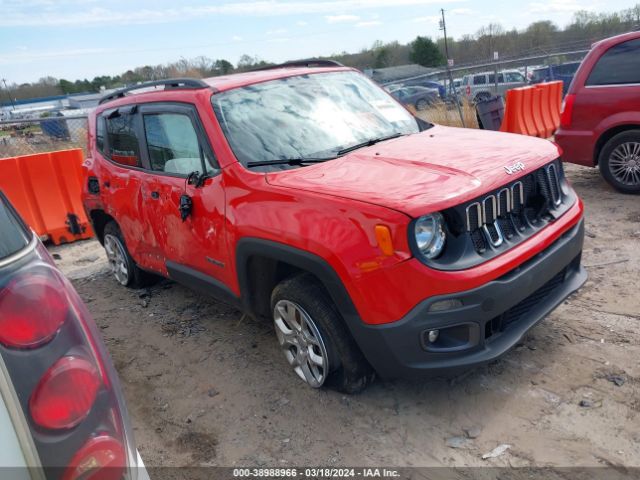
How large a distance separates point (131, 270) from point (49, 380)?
426 centimetres

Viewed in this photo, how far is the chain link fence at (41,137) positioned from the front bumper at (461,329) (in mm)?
11335

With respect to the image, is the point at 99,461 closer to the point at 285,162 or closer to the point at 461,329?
the point at 461,329

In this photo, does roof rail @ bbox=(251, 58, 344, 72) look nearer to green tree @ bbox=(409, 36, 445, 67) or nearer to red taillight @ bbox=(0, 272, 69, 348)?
red taillight @ bbox=(0, 272, 69, 348)

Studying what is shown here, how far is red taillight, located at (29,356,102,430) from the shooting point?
127 centimetres

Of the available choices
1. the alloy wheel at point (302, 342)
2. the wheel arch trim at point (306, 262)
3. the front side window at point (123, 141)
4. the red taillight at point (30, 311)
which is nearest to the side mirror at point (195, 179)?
the wheel arch trim at point (306, 262)

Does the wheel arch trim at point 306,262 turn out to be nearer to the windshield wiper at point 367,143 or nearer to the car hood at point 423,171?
the car hood at point 423,171

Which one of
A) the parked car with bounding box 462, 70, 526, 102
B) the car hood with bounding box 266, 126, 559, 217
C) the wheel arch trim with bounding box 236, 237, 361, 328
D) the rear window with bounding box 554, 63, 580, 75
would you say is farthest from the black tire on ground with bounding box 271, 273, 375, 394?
the parked car with bounding box 462, 70, 526, 102

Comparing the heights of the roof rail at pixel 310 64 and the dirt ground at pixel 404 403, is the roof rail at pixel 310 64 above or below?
above

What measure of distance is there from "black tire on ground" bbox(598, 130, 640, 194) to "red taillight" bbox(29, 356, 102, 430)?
21.8 ft

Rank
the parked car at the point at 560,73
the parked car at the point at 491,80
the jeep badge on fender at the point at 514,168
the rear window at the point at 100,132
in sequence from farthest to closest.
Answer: the parked car at the point at 491,80 → the parked car at the point at 560,73 → the rear window at the point at 100,132 → the jeep badge on fender at the point at 514,168

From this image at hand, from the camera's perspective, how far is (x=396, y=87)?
79.6 ft

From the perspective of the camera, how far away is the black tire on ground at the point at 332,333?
3.05 metres

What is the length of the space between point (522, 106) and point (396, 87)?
1562cm

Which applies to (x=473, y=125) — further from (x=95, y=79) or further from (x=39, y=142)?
(x=95, y=79)
